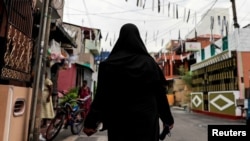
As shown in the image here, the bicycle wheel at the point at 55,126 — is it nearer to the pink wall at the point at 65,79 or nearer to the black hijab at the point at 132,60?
the black hijab at the point at 132,60

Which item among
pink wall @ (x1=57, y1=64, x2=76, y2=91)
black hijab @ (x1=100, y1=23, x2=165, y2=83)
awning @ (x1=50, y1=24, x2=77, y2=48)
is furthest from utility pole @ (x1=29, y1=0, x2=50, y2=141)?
pink wall @ (x1=57, y1=64, x2=76, y2=91)

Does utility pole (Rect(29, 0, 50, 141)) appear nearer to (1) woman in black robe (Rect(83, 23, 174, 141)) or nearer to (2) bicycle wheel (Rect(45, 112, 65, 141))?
(2) bicycle wheel (Rect(45, 112, 65, 141))

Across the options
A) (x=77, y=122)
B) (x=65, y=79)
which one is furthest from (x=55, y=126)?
(x=65, y=79)

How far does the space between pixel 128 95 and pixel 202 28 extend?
40013 millimetres

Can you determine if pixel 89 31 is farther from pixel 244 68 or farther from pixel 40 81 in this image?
pixel 40 81

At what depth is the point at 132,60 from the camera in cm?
285

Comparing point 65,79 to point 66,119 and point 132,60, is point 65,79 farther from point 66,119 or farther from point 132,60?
point 132,60

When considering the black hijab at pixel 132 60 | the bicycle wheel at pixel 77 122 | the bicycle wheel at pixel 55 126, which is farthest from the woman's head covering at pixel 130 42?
the bicycle wheel at pixel 77 122

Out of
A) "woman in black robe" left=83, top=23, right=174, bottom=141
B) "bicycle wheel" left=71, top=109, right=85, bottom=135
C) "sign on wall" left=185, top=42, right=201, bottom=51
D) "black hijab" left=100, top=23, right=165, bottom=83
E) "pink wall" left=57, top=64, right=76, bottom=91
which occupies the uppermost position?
"sign on wall" left=185, top=42, right=201, bottom=51

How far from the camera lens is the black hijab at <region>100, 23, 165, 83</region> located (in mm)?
2791

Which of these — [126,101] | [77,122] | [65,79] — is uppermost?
[65,79]

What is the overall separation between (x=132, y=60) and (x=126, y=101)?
0.38 meters

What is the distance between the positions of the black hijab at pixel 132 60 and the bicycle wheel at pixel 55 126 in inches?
187

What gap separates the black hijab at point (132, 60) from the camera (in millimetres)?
2791
